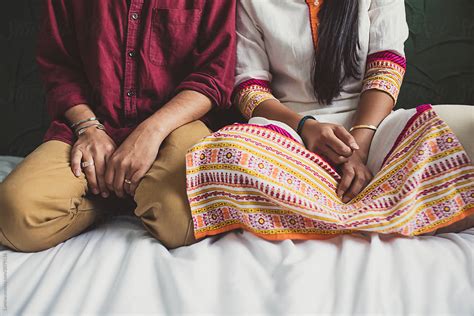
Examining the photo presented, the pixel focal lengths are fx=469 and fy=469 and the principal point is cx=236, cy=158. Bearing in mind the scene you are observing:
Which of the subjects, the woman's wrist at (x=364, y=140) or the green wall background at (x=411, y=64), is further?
the green wall background at (x=411, y=64)

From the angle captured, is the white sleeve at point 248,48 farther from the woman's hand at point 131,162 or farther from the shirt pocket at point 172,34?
the woman's hand at point 131,162

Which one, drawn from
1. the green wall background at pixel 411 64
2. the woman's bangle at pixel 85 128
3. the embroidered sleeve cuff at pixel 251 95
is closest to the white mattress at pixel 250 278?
the woman's bangle at pixel 85 128

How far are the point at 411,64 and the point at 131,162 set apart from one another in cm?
96

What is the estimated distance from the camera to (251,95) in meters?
1.18

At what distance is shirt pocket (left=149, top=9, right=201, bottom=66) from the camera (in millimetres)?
1135

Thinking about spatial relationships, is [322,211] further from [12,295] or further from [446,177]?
[12,295]

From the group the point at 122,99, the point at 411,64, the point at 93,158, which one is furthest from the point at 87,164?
the point at 411,64

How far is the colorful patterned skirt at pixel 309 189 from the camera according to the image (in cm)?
83

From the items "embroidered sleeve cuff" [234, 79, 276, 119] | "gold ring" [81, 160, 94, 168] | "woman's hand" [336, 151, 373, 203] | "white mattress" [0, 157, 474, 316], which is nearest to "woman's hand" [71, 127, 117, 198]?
"gold ring" [81, 160, 94, 168]

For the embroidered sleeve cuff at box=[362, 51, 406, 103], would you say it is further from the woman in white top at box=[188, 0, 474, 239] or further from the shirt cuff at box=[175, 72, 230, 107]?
the shirt cuff at box=[175, 72, 230, 107]

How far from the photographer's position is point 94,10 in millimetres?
1119

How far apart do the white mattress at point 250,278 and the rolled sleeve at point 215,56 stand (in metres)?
0.40

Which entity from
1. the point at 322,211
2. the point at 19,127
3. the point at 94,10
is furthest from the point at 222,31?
the point at 19,127

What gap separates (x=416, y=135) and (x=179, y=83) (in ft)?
1.92
